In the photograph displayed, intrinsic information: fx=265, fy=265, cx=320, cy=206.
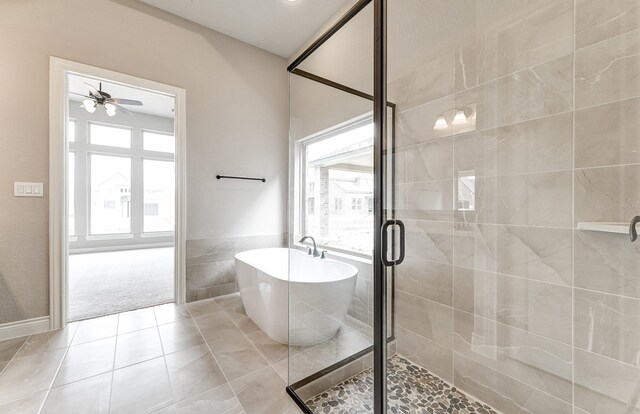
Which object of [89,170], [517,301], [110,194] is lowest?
[517,301]

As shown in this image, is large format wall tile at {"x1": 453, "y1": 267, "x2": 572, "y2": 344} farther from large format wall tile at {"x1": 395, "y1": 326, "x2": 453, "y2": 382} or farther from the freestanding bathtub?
the freestanding bathtub

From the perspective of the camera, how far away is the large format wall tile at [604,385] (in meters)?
1.03

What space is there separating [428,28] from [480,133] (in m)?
0.80

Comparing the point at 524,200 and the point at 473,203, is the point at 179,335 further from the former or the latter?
the point at 524,200

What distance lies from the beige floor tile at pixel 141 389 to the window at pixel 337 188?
1262mm

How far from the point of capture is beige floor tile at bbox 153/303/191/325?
7.91 feet

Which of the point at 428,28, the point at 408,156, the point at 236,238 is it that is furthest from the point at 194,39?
the point at 408,156

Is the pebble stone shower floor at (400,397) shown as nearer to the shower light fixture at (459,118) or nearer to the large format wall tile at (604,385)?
the large format wall tile at (604,385)

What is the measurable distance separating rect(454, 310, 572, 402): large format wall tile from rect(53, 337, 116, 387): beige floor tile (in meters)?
2.22

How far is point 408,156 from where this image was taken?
1.70m

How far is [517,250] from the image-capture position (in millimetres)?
1334

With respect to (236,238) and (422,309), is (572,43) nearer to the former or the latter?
(422,309)

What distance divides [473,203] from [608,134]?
584mm

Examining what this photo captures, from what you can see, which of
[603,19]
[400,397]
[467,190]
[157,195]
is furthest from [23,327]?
[157,195]
